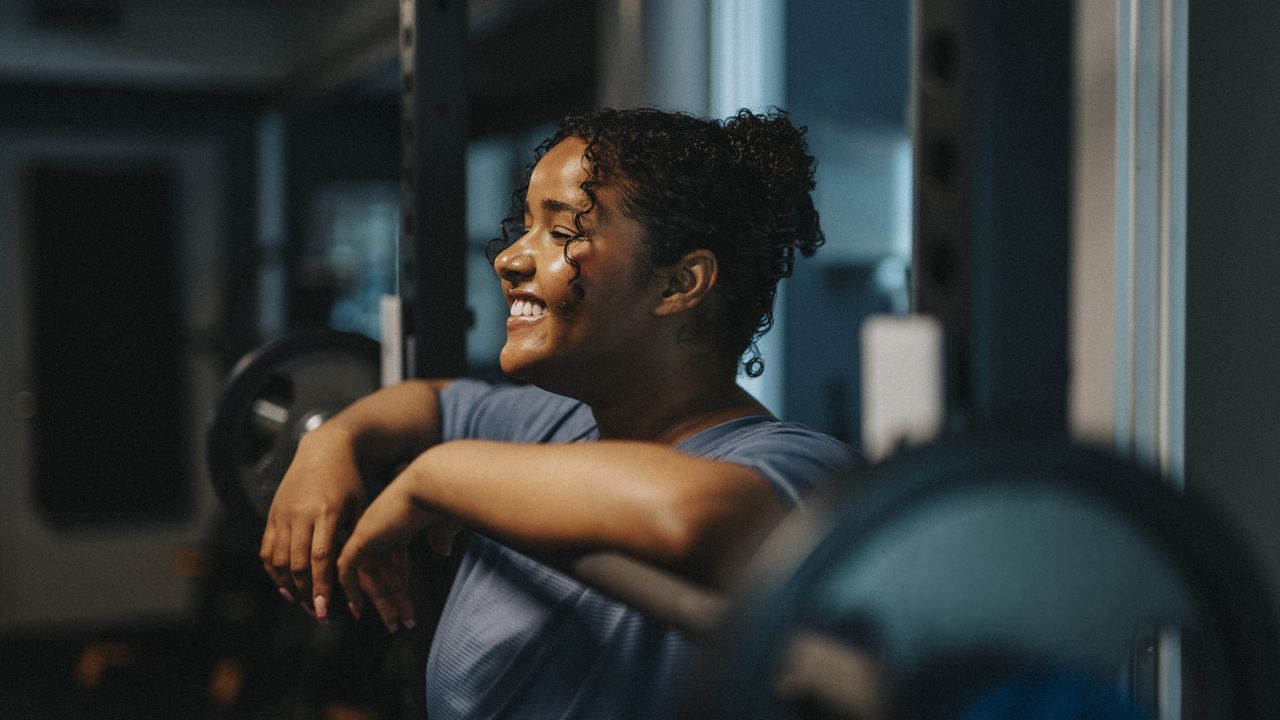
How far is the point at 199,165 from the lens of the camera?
5055 millimetres

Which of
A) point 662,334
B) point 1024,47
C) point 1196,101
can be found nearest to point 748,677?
point 1024,47

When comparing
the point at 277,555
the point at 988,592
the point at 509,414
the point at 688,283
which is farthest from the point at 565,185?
the point at 988,592

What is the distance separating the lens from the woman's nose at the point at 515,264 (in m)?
0.98

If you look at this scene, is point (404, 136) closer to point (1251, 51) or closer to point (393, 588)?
point (393, 588)

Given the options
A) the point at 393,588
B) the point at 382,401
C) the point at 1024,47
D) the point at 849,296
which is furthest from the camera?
the point at 849,296

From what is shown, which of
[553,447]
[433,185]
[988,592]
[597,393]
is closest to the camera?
[988,592]

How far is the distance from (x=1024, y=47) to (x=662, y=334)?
1.56ft

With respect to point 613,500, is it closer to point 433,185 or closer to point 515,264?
point 515,264

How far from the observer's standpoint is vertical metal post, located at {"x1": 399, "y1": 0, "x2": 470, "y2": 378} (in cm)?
130

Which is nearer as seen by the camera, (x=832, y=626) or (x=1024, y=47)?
(x=832, y=626)

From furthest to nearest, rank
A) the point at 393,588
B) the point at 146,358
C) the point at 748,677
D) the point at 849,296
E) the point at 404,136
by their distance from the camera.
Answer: the point at 146,358 < the point at 849,296 < the point at 404,136 < the point at 393,588 < the point at 748,677

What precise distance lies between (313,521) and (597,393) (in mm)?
295

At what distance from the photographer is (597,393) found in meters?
1.02

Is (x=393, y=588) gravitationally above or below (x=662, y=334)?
below
